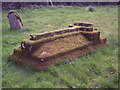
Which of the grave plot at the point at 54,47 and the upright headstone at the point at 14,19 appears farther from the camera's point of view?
the upright headstone at the point at 14,19

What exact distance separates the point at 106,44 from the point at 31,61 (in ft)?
13.1

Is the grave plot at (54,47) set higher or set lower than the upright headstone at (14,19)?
lower

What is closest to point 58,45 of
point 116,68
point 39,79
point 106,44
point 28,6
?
point 39,79

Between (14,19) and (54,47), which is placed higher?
(14,19)

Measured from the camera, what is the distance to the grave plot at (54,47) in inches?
198

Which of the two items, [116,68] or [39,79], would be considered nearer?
[39,79]

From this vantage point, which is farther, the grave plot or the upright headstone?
the upright headstone

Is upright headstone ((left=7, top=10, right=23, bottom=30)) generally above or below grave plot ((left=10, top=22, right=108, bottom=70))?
above

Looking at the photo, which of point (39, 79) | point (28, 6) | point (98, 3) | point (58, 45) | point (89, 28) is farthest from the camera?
A: point (98, 3)

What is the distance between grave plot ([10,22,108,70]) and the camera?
5.02 meters

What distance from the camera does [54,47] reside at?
540 cm

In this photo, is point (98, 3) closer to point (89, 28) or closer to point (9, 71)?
point (89, 28)

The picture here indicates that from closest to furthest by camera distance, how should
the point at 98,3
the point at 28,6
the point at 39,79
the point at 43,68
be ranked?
the point at 39,79
the point at 43,68
the point at 28,6
the point at 98,3

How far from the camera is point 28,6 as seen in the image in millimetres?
17391
